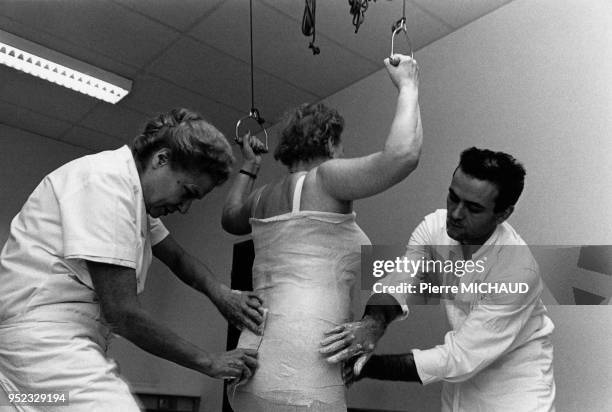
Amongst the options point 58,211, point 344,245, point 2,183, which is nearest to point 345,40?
point 344,245

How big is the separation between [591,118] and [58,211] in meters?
2.16

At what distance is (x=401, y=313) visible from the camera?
1821 mm

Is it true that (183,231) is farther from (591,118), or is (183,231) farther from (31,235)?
(31,235)

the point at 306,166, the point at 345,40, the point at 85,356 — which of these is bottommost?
the point at 85,356

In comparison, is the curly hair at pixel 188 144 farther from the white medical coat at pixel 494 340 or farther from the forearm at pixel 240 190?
the white medical coat at pixel 494 340

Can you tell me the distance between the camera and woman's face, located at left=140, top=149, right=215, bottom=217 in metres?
1.40

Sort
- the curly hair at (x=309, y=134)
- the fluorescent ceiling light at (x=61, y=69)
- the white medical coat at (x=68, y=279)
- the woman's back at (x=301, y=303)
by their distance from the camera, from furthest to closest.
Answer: the fluorescent ceiling light at (x=61, y=69) → the curly hair at (x=309, y=134) → the woman's back at (x=301, y=303) → the white medical coat at (x=68, y=279)

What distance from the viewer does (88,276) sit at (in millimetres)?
1269

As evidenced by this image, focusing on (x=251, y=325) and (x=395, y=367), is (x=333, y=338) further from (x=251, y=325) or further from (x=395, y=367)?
(x=395, y=367)

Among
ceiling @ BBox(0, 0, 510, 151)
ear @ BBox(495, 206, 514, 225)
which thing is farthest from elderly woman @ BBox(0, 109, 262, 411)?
ceiling @ BBox(0, 0, 510, 151)

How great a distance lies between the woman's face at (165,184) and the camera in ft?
4.58

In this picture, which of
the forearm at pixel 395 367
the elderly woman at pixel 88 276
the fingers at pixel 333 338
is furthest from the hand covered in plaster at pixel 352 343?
the elderly woman at pixel 88 276

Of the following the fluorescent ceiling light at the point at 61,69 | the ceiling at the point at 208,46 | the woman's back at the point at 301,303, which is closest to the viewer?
the woman's back at the point at 301,303

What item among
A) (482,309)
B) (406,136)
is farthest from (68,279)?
(482,309)
